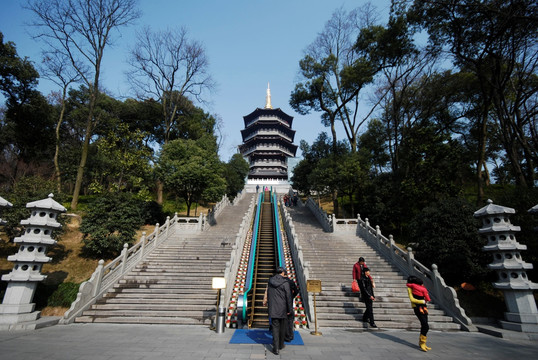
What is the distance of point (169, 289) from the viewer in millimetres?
8734

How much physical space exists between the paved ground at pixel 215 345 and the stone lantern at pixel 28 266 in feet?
2.14

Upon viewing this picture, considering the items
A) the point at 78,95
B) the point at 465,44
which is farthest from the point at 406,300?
the point at 78,95

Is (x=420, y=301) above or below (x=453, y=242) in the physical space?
below

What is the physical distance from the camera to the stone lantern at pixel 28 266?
656 centimetres

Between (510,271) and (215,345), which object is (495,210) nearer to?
(510,271)

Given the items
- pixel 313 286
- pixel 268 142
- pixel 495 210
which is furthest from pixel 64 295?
pixel 268 142

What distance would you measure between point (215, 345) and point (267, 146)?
4121 cm

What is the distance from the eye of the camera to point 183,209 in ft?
76.7

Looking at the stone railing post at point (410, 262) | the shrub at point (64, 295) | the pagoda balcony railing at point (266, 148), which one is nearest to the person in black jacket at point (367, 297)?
the stone railing post at point (410, 262)

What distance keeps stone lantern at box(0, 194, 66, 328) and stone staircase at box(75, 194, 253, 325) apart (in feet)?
4.72

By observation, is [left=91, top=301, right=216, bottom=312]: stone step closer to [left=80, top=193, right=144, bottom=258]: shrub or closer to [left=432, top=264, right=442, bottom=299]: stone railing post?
[left=80, top=193, right=144, bottom=258]: shrub

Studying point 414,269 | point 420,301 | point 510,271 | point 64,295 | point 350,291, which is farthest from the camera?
point 414,269

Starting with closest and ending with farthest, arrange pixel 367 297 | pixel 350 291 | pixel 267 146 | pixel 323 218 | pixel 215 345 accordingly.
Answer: pixel 215 345, pixel 367 297, pixel 350 291, pixel 323 218, pixel 267 146

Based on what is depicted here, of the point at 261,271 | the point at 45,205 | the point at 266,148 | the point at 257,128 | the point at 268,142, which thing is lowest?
the point at 261,271
